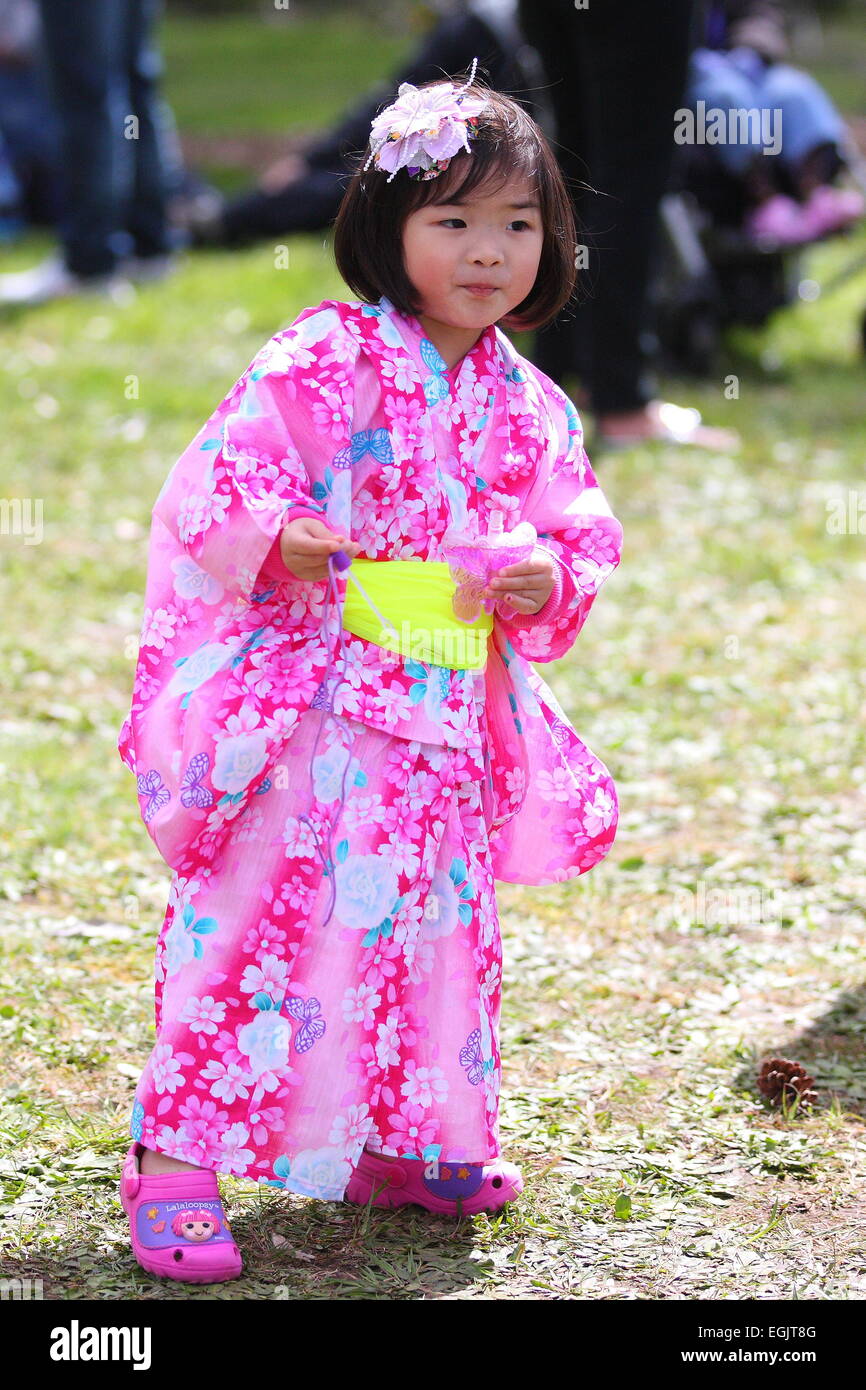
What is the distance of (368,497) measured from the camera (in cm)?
213

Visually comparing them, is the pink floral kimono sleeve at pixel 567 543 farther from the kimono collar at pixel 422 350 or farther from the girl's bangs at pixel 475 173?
the girl's bangs at pixel 475 173

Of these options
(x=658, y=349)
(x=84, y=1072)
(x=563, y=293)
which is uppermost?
(x=658, y=349)

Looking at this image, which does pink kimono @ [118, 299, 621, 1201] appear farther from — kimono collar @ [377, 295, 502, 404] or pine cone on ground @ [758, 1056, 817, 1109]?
pine cone on ground @ [758, 1056, 817, 1109]

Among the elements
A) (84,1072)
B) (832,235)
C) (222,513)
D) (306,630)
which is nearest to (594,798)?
(306,630)

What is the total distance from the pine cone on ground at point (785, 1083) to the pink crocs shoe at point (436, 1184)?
0.41m

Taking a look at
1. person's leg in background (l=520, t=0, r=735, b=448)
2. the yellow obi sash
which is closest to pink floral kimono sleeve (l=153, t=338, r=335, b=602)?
the yellow obi sash

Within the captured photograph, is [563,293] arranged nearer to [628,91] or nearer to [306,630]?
[306,630]

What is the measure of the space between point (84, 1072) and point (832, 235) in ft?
16.2

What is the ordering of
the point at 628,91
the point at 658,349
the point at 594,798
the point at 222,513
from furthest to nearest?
1. the point at 658,349
2. the point at 628,91
3. the point at 594,798
4. the point at 222,513

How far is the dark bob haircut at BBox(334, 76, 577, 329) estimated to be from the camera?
2.11m

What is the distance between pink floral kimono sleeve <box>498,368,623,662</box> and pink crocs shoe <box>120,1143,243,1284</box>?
75cm

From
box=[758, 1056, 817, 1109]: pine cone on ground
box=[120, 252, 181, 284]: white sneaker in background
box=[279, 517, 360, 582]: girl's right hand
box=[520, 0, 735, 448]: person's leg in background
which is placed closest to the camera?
box=[279, 517, 360, 582]: girl's right hand

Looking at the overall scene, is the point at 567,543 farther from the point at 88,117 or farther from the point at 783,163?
the point at 88,117

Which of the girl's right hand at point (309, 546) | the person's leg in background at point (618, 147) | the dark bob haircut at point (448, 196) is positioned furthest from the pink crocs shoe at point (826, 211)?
the girl's right hand at point (309, 546)
